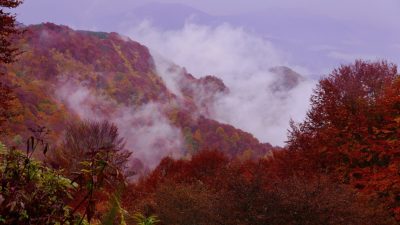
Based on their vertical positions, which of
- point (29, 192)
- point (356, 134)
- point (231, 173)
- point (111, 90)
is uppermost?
point (111, 90)

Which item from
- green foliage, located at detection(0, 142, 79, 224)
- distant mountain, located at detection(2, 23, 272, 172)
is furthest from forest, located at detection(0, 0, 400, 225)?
distant mountain, located at detection(2, 23, 272, 172)

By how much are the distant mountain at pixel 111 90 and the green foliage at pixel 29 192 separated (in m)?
77.7

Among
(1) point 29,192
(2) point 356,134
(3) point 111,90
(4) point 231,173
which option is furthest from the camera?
(3) point 111,90

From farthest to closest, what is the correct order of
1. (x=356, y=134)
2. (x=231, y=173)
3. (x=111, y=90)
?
(x=111, y=90), (x=356, y=134), (x=231, y=173)

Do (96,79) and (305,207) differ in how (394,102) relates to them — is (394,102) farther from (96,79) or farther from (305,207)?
(96,79)

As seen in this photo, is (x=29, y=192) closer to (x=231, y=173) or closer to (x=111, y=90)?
(x=231, y=173)

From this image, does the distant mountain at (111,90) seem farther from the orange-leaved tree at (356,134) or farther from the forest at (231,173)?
the orange-leaved tree at (356,134)

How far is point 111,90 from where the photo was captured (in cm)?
10406

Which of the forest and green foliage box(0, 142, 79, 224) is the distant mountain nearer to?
the forest

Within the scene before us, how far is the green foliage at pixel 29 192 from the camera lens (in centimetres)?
259

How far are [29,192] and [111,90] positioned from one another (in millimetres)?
103410

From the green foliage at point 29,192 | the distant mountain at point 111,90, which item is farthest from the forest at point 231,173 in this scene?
the distant mountain at point 111,90

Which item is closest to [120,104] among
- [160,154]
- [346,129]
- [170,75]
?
[160,154]

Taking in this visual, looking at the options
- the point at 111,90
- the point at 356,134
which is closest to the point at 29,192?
the point at 356,134
